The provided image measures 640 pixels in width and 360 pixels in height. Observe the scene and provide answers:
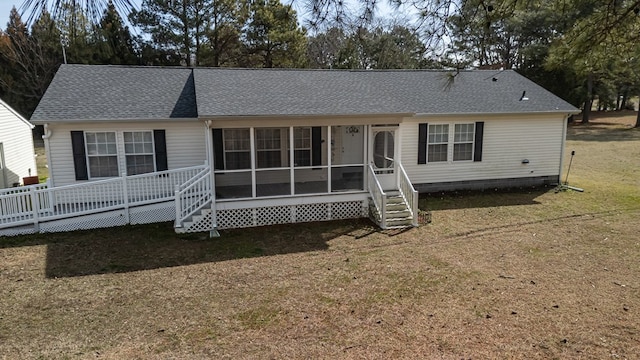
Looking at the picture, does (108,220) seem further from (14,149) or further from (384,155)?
(384,155)

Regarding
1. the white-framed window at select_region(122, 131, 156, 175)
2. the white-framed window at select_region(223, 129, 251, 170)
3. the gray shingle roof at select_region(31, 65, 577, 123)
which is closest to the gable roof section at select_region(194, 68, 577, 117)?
the gray shingle roof at select_region(31, 65, 577, 123)

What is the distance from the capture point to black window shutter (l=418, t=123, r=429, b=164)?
14.2 m

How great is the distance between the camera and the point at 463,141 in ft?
48.5

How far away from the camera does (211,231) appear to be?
35.2ft

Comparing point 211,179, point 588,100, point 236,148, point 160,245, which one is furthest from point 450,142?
point 588,100

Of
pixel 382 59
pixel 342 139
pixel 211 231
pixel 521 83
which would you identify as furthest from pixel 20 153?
pixel 521 83

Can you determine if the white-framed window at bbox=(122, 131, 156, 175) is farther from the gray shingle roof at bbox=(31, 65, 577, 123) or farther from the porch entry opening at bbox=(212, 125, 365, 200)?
the porch entry opening at bbox=(212, 125, 365, 200)

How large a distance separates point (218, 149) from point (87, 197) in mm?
3759

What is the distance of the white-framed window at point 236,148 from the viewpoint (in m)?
12.9

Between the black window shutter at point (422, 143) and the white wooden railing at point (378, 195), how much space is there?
3363 millimetres

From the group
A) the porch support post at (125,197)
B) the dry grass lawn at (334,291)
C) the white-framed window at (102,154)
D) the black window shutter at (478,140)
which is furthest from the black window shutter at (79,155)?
the black window shutter at (478,140)

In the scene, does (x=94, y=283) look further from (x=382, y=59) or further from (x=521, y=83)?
(x=521, y=83)

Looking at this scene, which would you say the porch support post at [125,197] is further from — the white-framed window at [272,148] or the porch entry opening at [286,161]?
the white-framed window at [272,148]

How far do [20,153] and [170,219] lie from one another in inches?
370
